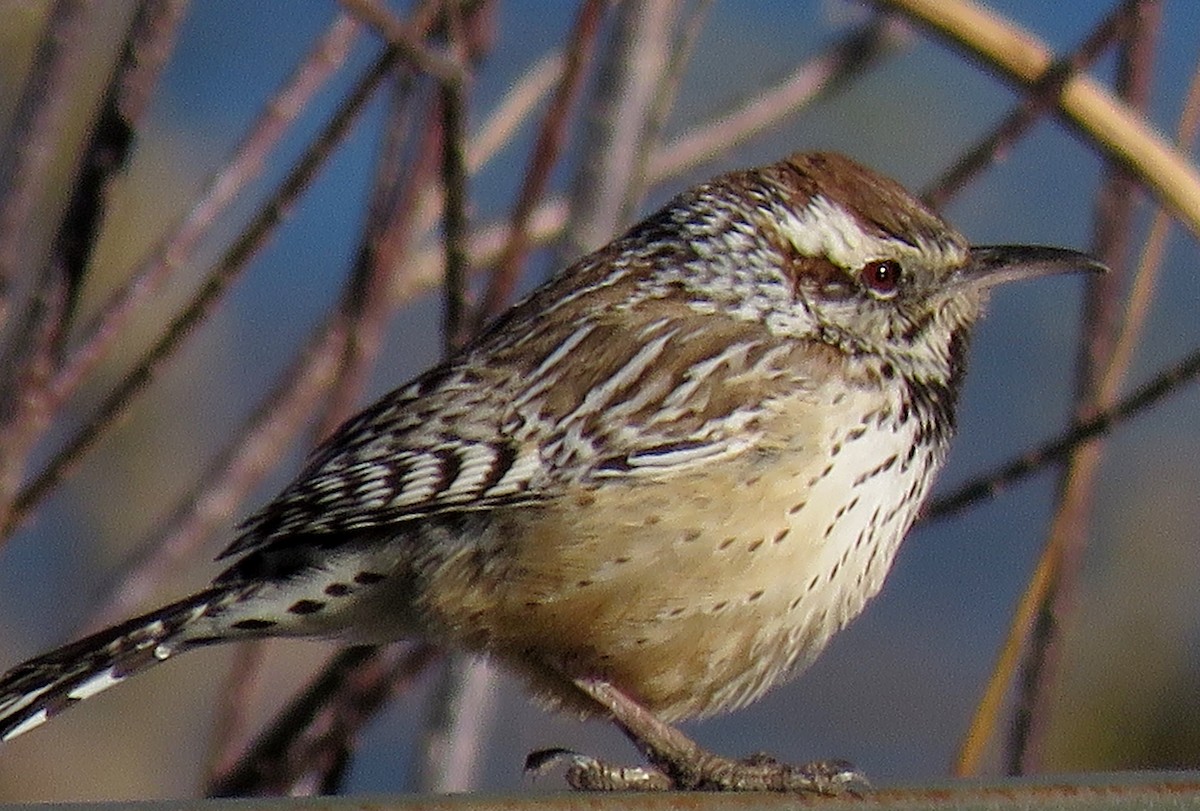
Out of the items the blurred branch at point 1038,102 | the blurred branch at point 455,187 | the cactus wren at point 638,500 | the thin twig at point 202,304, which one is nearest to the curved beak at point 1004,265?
the cactus wren at point 638,500

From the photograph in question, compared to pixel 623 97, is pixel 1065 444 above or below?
below

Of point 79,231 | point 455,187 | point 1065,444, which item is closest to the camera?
point 79,231

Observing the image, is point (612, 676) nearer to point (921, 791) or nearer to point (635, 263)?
point (635, 263)

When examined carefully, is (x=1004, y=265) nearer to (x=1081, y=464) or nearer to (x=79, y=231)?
(x=1081, y=464)

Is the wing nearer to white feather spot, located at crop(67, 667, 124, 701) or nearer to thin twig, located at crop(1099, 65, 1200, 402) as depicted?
white feather spot, located at crop(67, 667, 124, 701)

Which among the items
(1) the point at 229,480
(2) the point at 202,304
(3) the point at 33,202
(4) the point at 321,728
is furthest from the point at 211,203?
(4) the point at 321,728

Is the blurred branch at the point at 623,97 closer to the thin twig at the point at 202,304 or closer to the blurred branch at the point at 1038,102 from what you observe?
the blurred branch at the point at 1038,102
